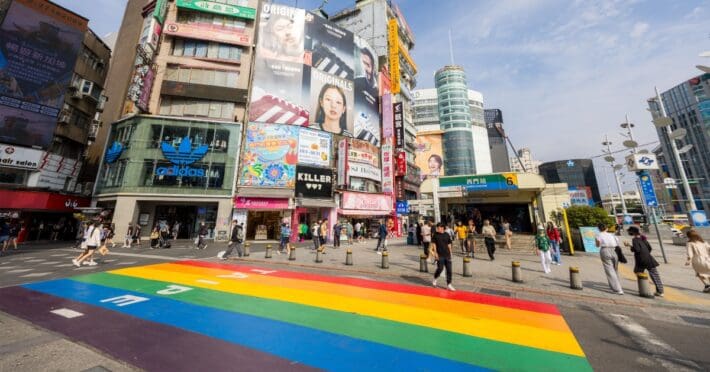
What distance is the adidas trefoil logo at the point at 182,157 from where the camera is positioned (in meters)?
22.6

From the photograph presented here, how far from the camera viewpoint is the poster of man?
33166 mm

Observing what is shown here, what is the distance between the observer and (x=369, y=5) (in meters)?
46.0

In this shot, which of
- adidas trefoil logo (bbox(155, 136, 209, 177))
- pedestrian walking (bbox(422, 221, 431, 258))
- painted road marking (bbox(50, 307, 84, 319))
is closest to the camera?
painted road marking (bbox(50, 307, 84, 319))

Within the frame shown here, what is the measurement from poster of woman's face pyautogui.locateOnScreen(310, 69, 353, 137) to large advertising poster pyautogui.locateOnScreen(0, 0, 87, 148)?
23236 mm

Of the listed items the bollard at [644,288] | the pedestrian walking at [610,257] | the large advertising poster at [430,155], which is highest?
the large advertising poster at [430,155]

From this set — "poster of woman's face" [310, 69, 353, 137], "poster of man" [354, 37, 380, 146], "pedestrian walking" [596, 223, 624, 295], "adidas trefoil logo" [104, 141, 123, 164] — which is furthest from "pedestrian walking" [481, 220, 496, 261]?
"adidas trefoil logo" [104, 141, 123, 164]

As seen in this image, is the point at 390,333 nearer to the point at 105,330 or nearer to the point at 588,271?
the point at 105,330

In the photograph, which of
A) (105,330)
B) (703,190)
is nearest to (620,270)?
(105,330)

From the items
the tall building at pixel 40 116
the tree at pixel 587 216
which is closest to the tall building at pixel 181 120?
the tall building at pixel 40 116

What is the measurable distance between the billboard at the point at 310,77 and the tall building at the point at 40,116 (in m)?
17.2

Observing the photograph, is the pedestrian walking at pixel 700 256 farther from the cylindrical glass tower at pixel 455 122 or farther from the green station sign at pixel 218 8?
the cylindrical glass tower at pixel 455 122

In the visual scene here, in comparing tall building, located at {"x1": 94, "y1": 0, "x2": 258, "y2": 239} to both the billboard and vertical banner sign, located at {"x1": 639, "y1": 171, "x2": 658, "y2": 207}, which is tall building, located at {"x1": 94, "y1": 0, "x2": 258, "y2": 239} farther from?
vertical banner sign, located at {"x1": 639, "y1": 171, "x2": 658, "y2": 207}

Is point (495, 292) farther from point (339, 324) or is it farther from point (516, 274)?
point (339, 324)

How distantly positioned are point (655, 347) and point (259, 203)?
79.3 ft
